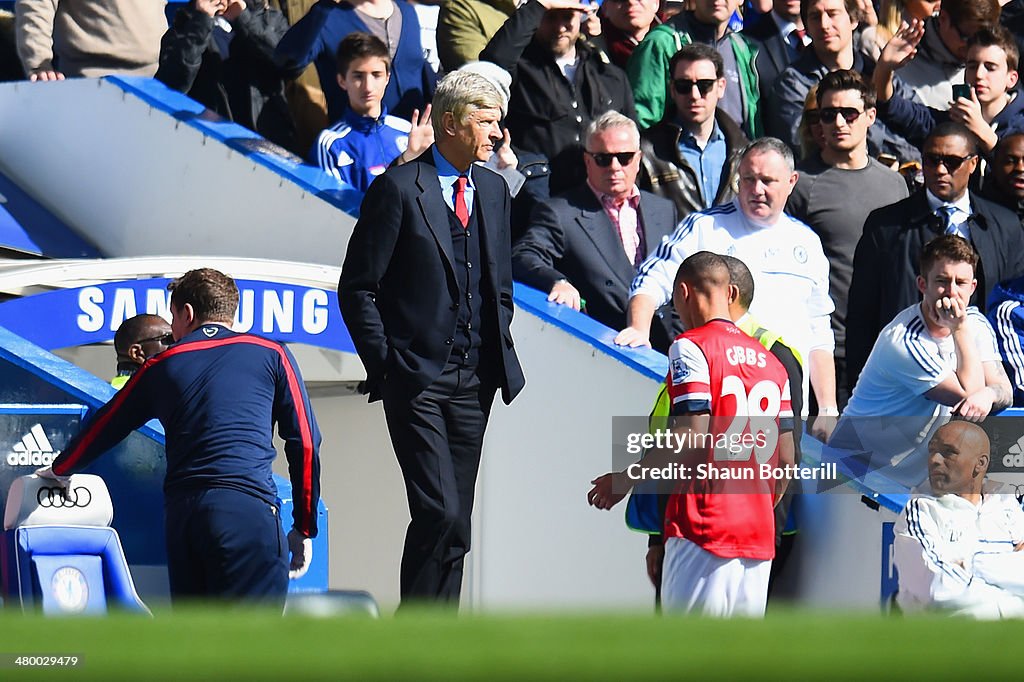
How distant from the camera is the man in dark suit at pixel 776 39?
8.62m

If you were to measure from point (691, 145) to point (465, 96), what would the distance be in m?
2.83

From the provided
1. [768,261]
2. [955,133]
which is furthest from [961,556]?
[955,133]

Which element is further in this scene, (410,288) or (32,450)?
(32,450)

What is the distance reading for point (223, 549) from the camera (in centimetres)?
461

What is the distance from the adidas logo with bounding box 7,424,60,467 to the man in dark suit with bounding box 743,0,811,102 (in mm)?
4329

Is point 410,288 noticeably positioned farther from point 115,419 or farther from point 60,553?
point 60,553

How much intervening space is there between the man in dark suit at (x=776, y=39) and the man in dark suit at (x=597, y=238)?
169 cm

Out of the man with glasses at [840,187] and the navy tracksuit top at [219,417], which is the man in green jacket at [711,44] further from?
the navy tracksuit top at [219,417]

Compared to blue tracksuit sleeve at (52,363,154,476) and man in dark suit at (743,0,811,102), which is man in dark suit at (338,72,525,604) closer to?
blue tracksuit sleeve at (52,363,154,476)

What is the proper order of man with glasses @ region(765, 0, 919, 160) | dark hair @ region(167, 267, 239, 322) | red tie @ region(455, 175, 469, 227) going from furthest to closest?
man with glasses @ region(765, 0, 919, 160) → red tie @ region(455, 175, 469, 227) → dark hair @ region(167, 267, 239, 322)

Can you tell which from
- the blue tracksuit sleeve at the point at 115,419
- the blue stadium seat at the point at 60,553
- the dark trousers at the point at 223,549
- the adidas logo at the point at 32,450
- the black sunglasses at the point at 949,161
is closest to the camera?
the dark trousers at the point at 223,549

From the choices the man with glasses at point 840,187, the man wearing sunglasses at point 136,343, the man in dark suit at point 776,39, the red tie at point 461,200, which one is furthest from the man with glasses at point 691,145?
the man wearing sunglasses at point 136,343

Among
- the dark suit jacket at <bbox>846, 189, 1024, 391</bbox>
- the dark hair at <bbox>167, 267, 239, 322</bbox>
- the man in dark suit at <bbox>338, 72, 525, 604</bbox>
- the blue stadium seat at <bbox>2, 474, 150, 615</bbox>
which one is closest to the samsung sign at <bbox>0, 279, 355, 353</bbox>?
the blue stadium seat at <bbox>2, 474, 150, 615</bbox>

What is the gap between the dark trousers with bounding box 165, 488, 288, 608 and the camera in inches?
182
